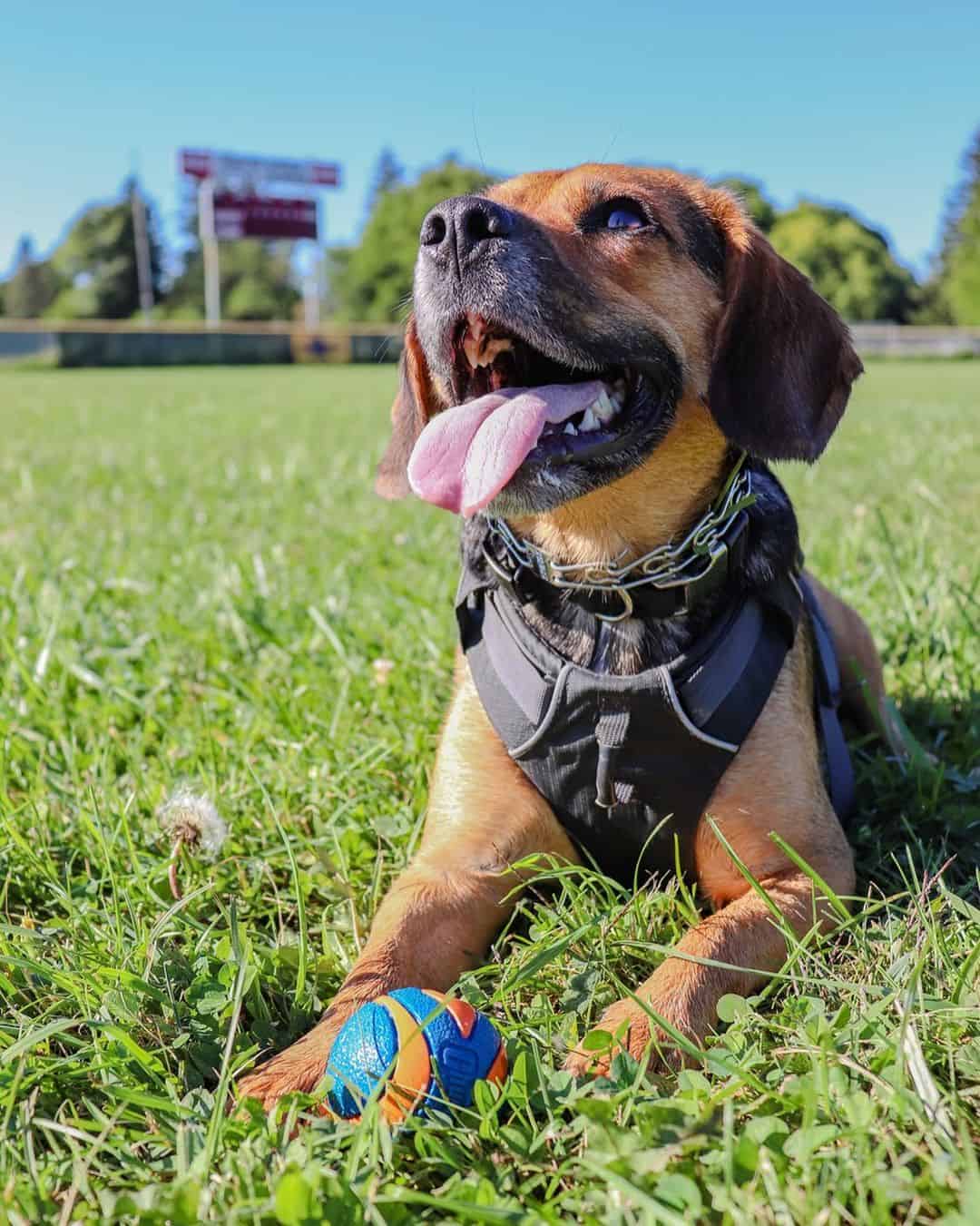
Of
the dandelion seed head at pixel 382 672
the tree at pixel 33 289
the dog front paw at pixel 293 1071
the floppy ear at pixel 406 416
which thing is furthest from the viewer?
the tree at pixel 33 289

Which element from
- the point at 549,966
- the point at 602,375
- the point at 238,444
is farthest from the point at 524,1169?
the point at 238,444

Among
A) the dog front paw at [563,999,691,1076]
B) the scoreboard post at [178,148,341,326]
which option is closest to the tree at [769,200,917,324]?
the scoreboard post at [178,148,341,326]

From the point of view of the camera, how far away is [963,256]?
3174 inches

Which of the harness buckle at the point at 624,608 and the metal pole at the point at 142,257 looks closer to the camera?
the harness buckle at the point at 624,608

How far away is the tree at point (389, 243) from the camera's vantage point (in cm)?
8262

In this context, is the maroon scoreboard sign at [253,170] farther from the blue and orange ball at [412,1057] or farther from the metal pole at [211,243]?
the blue and orange ball at [412,1057]

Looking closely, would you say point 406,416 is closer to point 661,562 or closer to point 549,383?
point 549,383

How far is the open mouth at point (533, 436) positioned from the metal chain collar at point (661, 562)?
0.23m

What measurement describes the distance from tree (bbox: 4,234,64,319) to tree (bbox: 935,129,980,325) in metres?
76.9

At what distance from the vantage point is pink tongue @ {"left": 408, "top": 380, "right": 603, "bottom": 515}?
2523 mm

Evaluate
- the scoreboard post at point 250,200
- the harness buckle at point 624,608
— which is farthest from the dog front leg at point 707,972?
the scoreboard post at point 250,200

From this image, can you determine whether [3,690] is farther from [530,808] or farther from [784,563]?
[784,563]

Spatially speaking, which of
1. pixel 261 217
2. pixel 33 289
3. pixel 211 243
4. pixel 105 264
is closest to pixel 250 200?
pixel 261 217

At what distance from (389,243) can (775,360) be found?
284 ft
